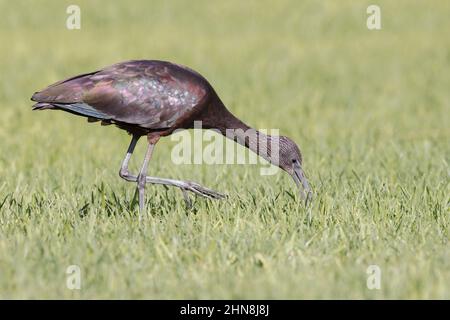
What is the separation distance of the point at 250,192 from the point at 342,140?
10.8ft

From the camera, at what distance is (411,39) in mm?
16578

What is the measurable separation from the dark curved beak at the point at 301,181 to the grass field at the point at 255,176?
0.08 m

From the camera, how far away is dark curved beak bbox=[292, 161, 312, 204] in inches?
255

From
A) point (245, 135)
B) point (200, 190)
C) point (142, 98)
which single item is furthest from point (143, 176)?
point (245, 135)

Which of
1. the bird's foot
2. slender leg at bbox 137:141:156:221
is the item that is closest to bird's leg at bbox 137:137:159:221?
slender leg at bbox 137:141:156:221

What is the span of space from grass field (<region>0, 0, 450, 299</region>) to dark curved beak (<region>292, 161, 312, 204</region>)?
3.1 inches

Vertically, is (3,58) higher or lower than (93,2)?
lower

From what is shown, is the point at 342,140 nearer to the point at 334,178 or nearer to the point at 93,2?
the point at 334,178

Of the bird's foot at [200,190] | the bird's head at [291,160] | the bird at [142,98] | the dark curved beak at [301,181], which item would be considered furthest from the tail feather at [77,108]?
the dark curved beak at [301,181]

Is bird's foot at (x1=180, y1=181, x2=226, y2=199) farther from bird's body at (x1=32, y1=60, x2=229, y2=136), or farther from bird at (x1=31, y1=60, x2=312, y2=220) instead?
bird's body at (x1=32, y1=60, x2=229, y2=136)

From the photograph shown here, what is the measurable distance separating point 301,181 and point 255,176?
1248 millimetres

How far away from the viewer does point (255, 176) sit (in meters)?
7.82
